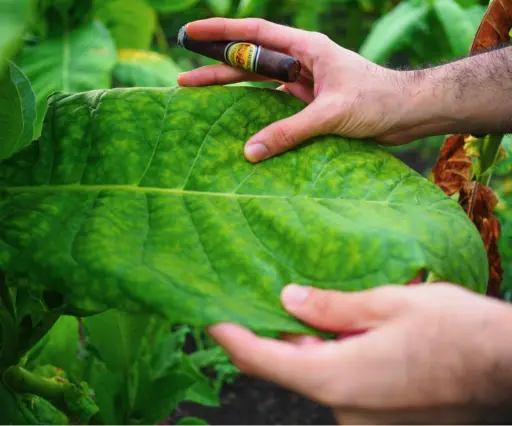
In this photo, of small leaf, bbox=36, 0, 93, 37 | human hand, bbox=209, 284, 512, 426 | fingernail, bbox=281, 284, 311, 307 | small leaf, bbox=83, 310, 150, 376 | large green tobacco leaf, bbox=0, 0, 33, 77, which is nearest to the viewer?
large green tobacco leaf, bbox=0, 0, 33, 77

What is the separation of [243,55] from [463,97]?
44 cm

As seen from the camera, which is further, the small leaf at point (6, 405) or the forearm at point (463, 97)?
the forearm at point (463, 97)

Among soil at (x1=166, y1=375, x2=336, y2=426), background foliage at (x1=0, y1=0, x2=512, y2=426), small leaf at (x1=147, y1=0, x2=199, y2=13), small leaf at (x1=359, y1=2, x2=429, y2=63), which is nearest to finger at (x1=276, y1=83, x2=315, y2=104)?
background foliage at (x1=0, y1=0, x2=512, y2=426)

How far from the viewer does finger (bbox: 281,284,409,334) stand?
2.27ft

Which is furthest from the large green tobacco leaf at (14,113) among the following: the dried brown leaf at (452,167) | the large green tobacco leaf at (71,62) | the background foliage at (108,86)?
the large green tobacco leaf at (71,62)

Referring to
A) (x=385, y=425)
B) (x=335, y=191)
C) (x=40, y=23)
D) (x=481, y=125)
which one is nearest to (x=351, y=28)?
(x=40, y=23)

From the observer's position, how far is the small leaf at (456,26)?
2.70m

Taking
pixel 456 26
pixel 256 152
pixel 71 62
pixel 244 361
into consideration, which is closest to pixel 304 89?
pixel 256 152

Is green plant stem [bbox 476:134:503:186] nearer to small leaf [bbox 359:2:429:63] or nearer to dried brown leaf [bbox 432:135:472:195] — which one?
dried brown leaf [bbox 432:135:472:195]

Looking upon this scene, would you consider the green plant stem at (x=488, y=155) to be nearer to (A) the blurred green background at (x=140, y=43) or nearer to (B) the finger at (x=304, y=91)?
(A) the blurred green background at (x=140, y=43)

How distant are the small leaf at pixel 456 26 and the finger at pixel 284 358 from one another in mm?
2301

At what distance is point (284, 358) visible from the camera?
675 millimetres

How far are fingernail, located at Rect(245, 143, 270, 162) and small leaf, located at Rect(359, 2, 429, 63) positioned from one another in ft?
6.83

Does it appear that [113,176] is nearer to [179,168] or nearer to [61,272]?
[179,168]
